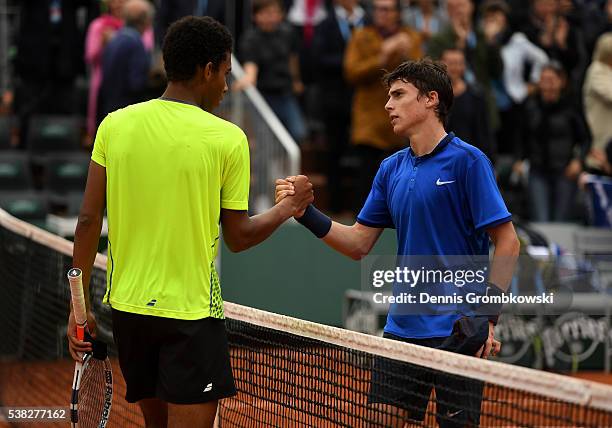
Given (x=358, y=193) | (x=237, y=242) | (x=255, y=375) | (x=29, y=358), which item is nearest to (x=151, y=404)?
(x=237, y=242)

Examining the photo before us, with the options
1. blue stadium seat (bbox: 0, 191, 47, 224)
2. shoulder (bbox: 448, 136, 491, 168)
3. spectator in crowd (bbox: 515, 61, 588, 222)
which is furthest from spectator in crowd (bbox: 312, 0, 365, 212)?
shoulder (bbox: 448, 136, 491, 168)

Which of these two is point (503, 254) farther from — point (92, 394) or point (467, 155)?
point (92, 394)

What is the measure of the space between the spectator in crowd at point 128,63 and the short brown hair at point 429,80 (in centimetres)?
718

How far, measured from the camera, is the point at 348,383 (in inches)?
211

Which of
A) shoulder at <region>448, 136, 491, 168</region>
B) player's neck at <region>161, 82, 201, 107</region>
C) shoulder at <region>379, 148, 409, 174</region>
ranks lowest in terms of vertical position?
shoulder at <region>379, 148, 409, 174</region>

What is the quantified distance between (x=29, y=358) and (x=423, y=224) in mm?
4762

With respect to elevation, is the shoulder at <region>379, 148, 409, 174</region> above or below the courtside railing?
above

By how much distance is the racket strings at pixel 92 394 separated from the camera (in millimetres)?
Answer: 5027

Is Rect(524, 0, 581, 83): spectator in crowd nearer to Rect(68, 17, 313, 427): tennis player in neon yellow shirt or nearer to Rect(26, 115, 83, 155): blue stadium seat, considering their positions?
Rect(26, 115, 83, 155): blue stadium seat

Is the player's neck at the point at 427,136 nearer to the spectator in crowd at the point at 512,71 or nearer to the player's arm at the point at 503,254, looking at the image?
the player's arm at the point at 503,254

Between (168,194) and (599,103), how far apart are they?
9.49 meters

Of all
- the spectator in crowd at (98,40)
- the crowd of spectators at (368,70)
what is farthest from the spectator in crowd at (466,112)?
the spectator in crowd at (98,40)

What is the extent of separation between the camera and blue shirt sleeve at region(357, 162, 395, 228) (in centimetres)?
549

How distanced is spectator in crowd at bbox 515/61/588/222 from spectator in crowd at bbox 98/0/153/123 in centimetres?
412
